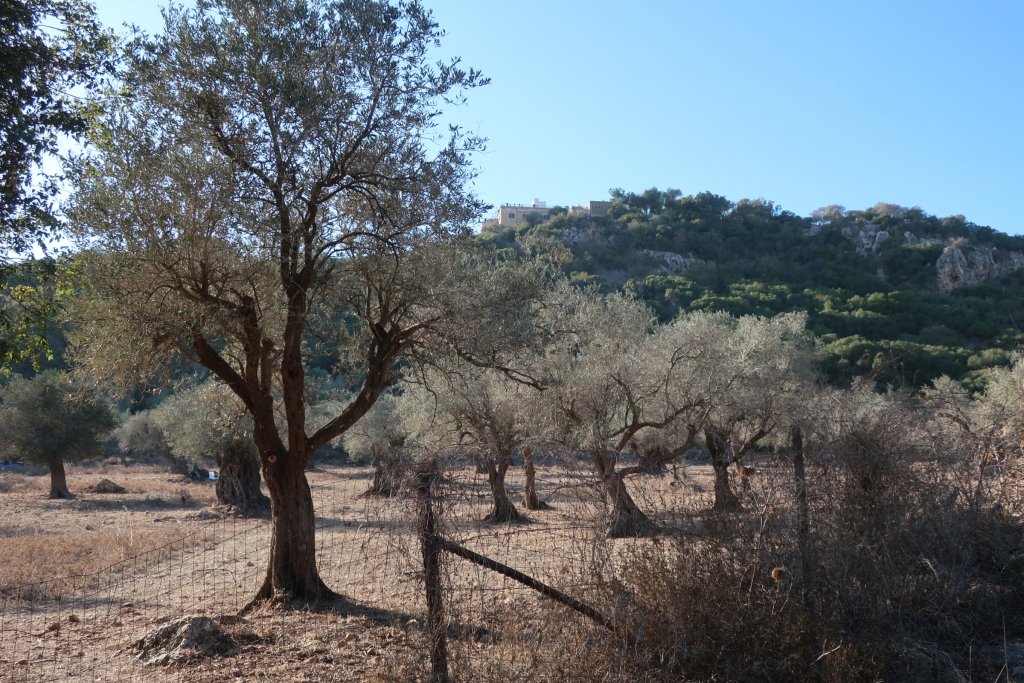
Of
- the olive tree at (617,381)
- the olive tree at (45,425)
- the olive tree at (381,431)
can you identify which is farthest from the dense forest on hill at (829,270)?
the olive tree at (45,425)

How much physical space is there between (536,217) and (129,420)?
28853 mm

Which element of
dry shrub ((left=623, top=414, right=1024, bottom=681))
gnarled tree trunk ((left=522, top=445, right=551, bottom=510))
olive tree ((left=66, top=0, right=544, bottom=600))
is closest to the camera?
dry shrub ((left=623, top=414, right=1024, bottom=681))

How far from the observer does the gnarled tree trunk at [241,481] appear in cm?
2453

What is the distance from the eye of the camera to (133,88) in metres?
8.49

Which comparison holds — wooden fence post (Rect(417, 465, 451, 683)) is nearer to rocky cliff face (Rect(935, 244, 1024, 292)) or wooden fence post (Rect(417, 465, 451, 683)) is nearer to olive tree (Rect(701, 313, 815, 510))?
olive tree (Rect(701, 313, 815, 510))

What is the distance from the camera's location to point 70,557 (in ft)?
44.7

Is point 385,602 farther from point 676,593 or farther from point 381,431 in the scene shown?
point 381,431

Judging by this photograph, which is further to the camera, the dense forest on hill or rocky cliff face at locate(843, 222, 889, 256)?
rocky cliff face at locate(843, 222, 889, 256)

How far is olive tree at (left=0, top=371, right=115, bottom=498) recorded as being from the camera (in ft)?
91.5

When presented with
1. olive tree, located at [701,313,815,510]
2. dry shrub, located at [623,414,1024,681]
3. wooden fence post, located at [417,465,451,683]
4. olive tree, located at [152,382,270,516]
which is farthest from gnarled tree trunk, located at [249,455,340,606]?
olive tree, located at [152,382,270,516]

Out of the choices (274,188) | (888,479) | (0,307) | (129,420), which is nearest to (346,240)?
(274,188)

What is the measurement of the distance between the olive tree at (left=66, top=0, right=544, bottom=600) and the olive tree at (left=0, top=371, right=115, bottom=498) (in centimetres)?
2169

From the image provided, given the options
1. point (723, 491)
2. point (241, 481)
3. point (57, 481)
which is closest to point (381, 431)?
point (241, 481)

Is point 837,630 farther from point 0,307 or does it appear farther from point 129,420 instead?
point 129,420
